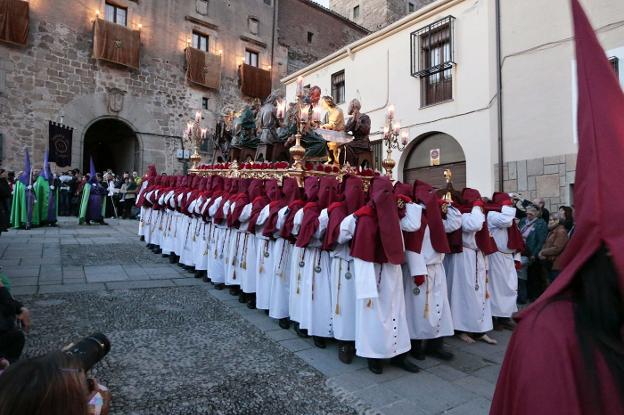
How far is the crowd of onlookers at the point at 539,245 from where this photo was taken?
6.03 m

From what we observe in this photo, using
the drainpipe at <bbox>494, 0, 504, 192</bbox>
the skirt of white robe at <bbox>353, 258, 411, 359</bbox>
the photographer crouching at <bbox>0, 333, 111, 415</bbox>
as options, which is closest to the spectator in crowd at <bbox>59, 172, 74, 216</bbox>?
the drainpipe at <bbox>494, 0, 504, 192</bbox>

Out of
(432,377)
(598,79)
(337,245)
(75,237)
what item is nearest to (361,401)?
(432,377)

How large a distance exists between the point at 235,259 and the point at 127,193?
42.7 ft

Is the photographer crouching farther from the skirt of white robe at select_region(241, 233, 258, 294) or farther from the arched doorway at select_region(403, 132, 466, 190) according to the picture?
the arched doorway at select_region(403, 132, 466, 190)

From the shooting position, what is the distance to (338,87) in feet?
55.2

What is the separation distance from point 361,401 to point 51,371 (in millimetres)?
2484

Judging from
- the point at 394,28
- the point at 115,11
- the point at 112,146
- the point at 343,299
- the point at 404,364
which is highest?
the point at 115,11

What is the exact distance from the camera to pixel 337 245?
169 inches

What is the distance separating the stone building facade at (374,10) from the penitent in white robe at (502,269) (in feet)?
75.3

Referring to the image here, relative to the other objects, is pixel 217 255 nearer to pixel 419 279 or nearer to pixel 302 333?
pixel 302 333

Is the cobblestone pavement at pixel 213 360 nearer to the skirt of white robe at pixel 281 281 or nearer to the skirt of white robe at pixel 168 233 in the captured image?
the skirt of white robe at pixel 281 281

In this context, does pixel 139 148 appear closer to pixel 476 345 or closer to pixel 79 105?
pixel 79 105

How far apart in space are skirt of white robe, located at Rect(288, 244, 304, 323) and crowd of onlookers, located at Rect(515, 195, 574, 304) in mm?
3734

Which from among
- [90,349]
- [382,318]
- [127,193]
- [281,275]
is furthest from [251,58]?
[90,349]
